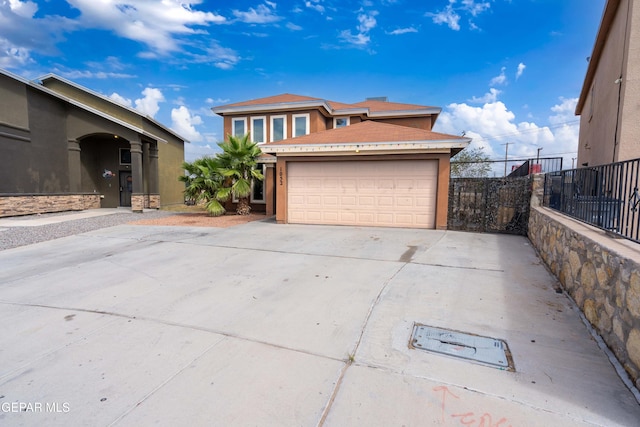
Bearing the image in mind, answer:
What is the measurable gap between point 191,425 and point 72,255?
23.3 ft

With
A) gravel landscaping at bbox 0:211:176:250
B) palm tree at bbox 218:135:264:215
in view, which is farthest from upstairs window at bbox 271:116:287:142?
gravel landscaping at bbox 0:211:176:250

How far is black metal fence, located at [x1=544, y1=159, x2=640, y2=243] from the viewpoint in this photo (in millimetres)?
3383

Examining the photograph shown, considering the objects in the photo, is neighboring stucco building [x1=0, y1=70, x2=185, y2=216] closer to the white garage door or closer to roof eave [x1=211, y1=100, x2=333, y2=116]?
roof eave [x1=211, y1=100, x2=333, y2=116]

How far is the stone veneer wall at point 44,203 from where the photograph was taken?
1400 cm

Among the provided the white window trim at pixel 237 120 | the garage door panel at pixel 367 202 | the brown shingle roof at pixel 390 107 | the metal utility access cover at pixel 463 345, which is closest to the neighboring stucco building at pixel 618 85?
the garage door panel at pixel 367 202

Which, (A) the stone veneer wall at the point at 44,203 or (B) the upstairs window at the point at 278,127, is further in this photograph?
(B) the upstairs window at the point at 278,127

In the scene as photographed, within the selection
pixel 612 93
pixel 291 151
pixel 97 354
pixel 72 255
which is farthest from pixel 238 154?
pixel 612 93

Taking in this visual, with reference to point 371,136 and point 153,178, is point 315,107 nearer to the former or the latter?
point 371,136

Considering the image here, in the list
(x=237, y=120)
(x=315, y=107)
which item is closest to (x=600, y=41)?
(x=315, y=107)

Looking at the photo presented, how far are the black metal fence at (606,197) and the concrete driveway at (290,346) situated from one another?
1181mm

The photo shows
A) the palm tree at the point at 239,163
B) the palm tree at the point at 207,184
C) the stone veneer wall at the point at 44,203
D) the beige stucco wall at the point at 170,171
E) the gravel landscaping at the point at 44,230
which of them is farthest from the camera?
the beige stucco wall at the point at 170,171

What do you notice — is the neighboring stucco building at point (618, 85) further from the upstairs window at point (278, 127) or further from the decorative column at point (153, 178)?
the decorative column at point (153, 178)

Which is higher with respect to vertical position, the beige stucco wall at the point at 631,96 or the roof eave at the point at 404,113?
the roof eave at the point at 404,113

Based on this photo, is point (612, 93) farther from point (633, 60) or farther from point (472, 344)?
point (472, 344)
